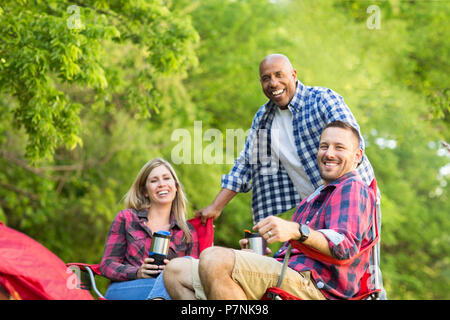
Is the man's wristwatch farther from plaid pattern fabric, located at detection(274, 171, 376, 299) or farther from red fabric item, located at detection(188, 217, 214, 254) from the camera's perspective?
red fabric item, located at detection(188, 217, 214, 254)

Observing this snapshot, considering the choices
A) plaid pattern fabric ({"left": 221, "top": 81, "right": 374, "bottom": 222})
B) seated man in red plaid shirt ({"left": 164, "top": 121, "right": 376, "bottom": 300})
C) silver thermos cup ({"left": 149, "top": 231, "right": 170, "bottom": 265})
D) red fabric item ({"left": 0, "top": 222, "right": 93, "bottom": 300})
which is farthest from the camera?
plaid pattern fabric ({"left": 221, "top": 81, "right": 374, "bottom": 222})

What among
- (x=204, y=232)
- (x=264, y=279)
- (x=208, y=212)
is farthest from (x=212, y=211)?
(x=264, y=279)

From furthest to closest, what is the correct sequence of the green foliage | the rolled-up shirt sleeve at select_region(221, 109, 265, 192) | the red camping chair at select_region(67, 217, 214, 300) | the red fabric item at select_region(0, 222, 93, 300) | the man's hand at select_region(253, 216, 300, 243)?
the green foliage, the rolled-up shirt sleeve at select_region(221, 109, 265, 192), the red camping chair at select_region(67, 217, 214, 300), the red fabric item at select_region(0, 222, 93, 300), the man's hand at select_region(253, 216, 300, 243)

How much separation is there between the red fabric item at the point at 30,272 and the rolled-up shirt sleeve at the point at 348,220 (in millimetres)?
1885

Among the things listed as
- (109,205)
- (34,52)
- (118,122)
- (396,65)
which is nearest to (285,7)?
(396,65)

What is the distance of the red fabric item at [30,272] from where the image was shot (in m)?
3.44

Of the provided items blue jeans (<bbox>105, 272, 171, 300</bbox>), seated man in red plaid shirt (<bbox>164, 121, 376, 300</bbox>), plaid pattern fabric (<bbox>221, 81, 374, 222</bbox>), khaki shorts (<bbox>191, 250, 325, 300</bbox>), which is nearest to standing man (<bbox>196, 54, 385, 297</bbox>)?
plaid pattern fabric (<bbox>221, 81, 374, 222</bbox>)

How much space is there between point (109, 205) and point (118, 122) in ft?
5.40

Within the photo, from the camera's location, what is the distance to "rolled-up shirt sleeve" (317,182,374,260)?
2.34m

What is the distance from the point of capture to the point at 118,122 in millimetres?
10977

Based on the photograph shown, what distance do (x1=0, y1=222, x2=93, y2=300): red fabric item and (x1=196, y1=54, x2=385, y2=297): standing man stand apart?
1.07m

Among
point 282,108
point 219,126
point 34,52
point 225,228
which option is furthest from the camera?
point 219,126

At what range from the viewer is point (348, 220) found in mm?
2463
